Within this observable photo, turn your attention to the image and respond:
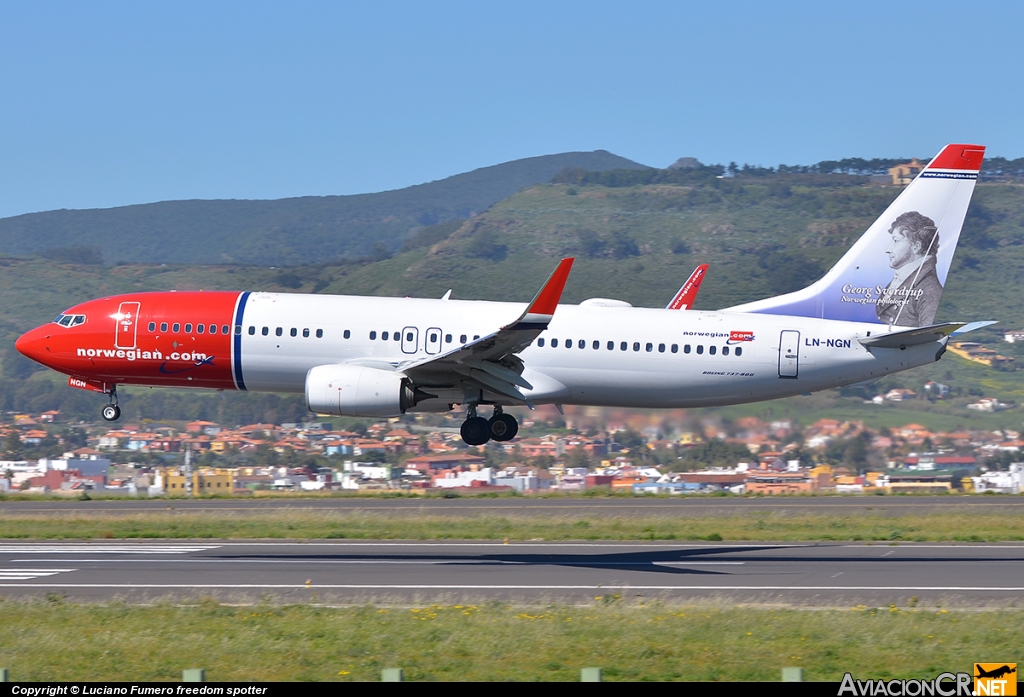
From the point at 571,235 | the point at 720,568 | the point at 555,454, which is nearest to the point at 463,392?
the point at 720,568

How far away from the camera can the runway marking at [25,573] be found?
2336cm

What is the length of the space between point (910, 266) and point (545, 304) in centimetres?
1164

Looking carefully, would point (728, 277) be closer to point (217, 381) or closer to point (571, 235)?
point (571, 235)

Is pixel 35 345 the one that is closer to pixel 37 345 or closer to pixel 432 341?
pixel 37 345

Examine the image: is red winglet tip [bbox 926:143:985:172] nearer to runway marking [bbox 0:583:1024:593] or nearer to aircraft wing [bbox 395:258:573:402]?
aircraft wing [bbox 395:258:573:402]

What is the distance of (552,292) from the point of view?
28.0m

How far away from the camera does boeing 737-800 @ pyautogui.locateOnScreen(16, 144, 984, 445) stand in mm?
32562

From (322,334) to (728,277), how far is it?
111 metres

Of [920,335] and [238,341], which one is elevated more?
[920,335]

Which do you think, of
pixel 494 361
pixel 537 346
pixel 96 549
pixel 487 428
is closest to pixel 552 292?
pixel 494 361

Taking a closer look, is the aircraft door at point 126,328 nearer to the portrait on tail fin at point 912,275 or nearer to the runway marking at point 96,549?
the runway marking at point 96,549

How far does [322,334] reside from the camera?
107 ft

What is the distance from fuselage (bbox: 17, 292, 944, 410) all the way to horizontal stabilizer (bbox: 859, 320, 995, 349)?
0.25 meters

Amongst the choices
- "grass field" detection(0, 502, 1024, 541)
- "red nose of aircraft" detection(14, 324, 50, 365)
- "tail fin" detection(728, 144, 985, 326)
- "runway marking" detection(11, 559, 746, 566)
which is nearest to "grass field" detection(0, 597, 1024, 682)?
"runway marking" detection(11, 559, 746, 566)
